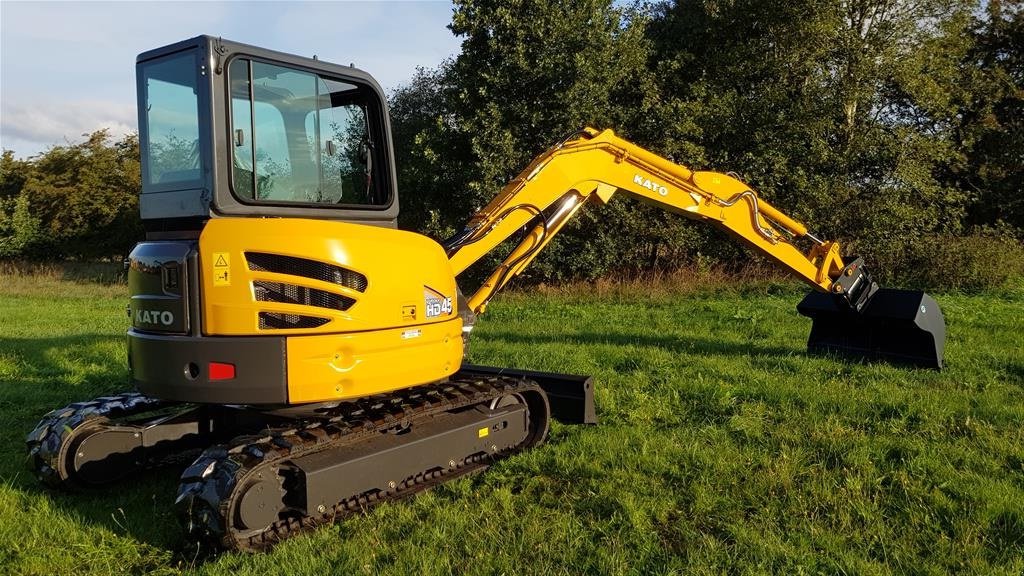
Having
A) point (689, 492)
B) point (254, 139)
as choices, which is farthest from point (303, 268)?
point (689, 492)

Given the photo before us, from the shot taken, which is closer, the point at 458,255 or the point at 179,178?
the point at 179,178

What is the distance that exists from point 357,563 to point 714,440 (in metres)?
3.19

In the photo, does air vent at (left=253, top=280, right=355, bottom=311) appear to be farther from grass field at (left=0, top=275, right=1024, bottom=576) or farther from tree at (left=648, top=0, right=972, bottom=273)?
tree at (left=648, top=0, right=972, bottom=273)

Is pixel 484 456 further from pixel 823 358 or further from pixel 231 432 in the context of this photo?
pixel 823 358

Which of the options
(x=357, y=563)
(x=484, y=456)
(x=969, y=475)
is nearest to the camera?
(x=357, y=563)

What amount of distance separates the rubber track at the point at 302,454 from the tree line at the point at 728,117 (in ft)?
36.4

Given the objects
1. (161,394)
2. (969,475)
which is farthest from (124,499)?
(969,475)

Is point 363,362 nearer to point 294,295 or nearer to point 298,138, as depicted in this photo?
point 294,295

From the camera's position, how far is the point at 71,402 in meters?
7.80

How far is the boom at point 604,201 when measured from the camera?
618 cm

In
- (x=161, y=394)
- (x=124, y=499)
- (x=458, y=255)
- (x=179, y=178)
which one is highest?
(x=179, y=178)

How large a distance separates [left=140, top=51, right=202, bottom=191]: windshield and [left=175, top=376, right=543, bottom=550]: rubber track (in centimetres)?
161

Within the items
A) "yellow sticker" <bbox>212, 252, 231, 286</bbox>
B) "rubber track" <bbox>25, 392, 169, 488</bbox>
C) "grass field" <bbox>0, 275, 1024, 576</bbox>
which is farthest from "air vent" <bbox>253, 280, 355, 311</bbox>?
"rubber track" <bbox>25, 392, 169, 488</bbox>

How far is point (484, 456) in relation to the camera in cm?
565
